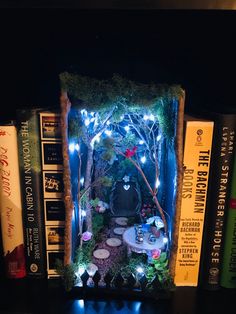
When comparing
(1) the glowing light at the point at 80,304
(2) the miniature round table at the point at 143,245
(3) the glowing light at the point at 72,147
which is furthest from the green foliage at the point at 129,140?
(1) the glowing light at the point at 80,304

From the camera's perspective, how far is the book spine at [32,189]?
68cm

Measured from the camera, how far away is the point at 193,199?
702 millimetres

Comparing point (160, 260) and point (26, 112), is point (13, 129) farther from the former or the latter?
point (160, 260)

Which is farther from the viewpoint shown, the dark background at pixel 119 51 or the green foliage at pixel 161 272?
the dark background at pixel 119 51

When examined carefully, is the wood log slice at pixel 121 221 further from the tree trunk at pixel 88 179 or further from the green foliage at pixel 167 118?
the green foliage at pixel 167 118

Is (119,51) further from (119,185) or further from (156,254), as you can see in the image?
(156,254)

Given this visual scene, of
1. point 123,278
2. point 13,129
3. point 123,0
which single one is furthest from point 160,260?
A: point 123,0

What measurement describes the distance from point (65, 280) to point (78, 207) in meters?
0.17

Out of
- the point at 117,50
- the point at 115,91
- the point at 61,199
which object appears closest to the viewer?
the point at 115,91

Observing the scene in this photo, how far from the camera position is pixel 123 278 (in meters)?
0.69

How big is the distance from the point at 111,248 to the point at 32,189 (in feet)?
0.86

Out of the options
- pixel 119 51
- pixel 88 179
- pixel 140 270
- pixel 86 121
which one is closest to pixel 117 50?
pixel 119 51

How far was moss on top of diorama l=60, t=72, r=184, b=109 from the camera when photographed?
61 cm

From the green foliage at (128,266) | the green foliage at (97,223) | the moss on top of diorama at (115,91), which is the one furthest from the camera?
the green foliage at (97,223)
